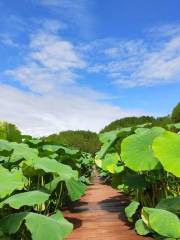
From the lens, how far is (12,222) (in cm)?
280

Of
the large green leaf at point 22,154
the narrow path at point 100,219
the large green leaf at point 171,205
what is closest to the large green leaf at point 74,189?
the narrow path at point 100,219

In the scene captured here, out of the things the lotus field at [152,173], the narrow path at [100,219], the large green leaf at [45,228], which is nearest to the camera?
the large green leaf at [45,228]

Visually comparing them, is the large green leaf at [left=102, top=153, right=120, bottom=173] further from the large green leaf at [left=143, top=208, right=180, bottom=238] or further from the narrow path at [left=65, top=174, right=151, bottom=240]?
the large green leaf at [left=143, top=208, right=180, bottom=238]

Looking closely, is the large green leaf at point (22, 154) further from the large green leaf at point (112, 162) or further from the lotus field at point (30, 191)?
the large green leaf at point (112, 162)

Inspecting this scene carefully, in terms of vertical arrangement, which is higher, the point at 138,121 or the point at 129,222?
the point at 138,121

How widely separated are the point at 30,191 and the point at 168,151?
1.01m

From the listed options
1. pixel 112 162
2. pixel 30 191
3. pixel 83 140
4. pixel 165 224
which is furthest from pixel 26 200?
Result: pixel 83 140

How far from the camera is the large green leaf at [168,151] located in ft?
9.82

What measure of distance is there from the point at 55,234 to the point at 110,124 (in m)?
19.3

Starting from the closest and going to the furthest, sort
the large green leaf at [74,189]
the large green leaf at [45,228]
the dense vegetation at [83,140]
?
the large green leaf at [45,228] → the large green leaf at [74,189] → the dense vegetation at [83,140]

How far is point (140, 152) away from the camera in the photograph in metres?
3.63

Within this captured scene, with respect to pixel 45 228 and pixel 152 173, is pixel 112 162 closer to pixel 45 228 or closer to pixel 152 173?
pixel 152 173

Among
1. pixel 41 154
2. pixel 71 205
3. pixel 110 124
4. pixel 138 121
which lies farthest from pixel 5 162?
pixel 110 124

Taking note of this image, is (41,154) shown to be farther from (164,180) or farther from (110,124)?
(110,124)
